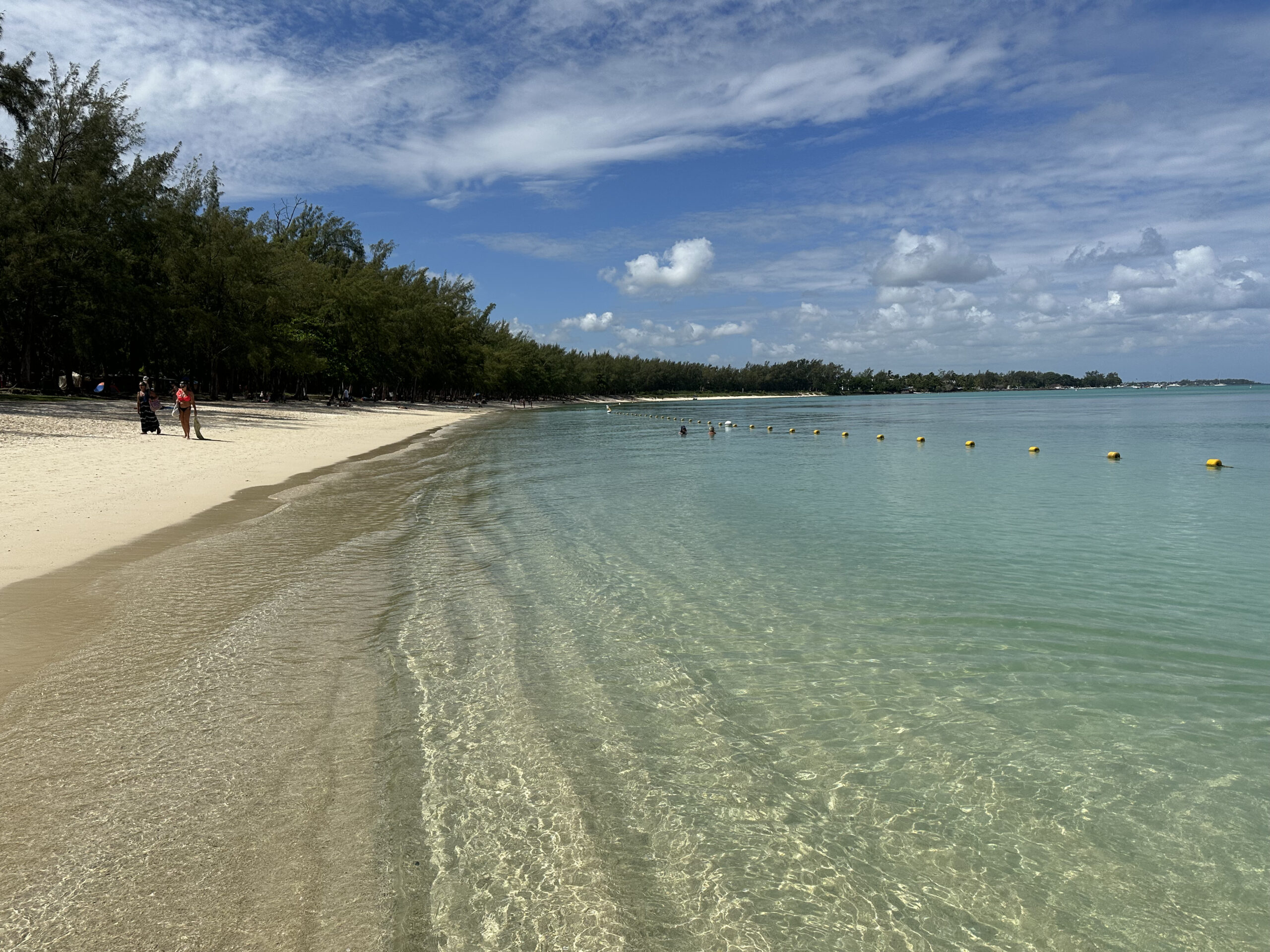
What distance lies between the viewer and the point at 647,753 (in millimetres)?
5484

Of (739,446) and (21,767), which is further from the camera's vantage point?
(739,446)

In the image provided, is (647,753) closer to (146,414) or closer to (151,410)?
(146,414)

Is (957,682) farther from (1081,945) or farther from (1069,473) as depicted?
(1069,473)

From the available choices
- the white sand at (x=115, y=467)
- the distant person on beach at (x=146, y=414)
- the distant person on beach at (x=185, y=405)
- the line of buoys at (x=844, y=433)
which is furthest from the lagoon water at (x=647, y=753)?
the distant person on beach at (x=146, y=414)

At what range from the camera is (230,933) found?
3.44m

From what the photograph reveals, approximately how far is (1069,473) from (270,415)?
144ft

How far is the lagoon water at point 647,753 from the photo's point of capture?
12.3 ft

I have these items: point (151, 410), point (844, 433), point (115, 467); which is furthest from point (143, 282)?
point (844, 433)

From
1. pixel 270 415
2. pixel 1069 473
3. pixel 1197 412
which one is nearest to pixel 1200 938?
pixel 1069 473

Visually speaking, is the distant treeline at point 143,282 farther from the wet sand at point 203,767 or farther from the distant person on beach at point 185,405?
the wet sand at point 203,767

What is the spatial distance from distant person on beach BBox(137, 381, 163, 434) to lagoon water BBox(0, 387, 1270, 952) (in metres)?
20.8

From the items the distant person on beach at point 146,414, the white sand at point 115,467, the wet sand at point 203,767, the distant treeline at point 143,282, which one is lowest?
the wet sand at point 203,767

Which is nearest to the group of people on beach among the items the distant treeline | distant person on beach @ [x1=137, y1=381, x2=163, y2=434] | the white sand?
distant person on beach @ [x1=137, y1=381, x2=163, y2=434]

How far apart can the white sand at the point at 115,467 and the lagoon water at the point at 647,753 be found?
2.50m
